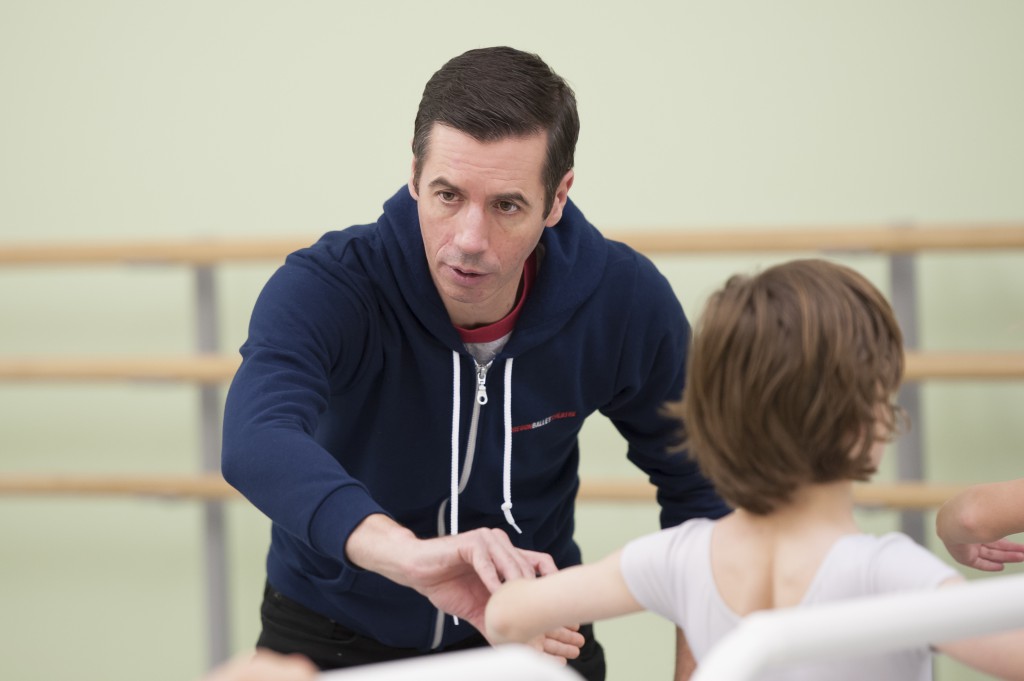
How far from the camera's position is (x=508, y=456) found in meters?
1.40

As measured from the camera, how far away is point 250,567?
260 centimetres

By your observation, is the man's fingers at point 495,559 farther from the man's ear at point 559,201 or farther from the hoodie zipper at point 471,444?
the man's ear at point 559,201

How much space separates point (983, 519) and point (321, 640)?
77 centimetres

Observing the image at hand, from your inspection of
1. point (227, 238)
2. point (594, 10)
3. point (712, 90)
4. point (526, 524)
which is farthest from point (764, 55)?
point (526, 524)

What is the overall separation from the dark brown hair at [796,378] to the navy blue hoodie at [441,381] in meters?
0.50

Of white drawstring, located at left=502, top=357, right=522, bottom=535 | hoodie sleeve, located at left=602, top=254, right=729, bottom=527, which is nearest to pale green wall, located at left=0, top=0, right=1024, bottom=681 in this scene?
hoodie sleeve, located at left=602, top=254, right=729, bottom=527

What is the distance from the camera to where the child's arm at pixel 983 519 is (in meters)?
1.12

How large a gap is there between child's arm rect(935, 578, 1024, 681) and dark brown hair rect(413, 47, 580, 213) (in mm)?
693

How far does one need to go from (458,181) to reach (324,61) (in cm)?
139

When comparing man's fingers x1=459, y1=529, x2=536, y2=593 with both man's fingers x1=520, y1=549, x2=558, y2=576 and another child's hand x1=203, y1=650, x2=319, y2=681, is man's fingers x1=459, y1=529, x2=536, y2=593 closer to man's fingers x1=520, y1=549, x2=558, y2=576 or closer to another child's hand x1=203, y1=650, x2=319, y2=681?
man's fingers x1=520, y1=549, x2=558, y2=576

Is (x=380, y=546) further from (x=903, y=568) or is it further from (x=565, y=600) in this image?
(x=903, y=568)

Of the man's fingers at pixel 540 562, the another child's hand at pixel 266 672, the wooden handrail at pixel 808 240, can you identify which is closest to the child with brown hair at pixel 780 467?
the man's fingers at pixel 540 562

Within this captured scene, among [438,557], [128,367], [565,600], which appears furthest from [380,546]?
[128,367]

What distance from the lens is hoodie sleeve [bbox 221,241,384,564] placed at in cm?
107
